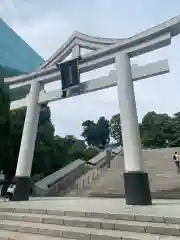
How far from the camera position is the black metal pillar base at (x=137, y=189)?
7.94 metres

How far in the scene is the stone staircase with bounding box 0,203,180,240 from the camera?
16.3 feet

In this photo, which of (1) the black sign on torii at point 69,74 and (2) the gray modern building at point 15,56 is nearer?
(1) the black sign on torii at point 69,74

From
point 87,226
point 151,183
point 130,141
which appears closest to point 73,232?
point 87,226

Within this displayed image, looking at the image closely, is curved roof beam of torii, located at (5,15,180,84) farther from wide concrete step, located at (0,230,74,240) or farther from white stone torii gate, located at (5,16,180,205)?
wide concrete step, located at (0,230,74,240)

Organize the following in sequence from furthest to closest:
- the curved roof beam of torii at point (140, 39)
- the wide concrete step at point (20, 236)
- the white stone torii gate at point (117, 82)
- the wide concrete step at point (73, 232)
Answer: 1. the curved roof beam of torii at point (140, 39)
2. the white stone torii gate at point (117, 82)
3. the wide concrete step at point (20, 236)
4. the wide concrete step at point (73, 232)

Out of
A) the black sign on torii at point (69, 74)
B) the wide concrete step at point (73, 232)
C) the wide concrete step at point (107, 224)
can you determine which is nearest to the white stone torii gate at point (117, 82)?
the black sign on torii at point (69, 74)

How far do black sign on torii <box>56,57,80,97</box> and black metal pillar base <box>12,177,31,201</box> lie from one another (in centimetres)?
326

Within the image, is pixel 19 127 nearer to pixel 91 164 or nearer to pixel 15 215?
pixel 91 164

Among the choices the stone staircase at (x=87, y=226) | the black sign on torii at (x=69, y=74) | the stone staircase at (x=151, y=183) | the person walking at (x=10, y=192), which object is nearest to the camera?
the stone staircase at (x=87, y=226)

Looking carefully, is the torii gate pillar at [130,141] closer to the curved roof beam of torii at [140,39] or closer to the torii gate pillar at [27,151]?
the curved roof beam of torii at [140,39]

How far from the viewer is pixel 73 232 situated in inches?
215

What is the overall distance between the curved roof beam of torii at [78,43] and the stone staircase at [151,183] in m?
5.69

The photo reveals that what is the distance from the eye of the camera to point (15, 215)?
7.44 metres

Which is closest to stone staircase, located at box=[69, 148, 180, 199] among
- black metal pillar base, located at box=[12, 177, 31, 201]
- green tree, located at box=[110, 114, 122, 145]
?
black metal pillar base, located at box=[12, 177, 31, 201]
